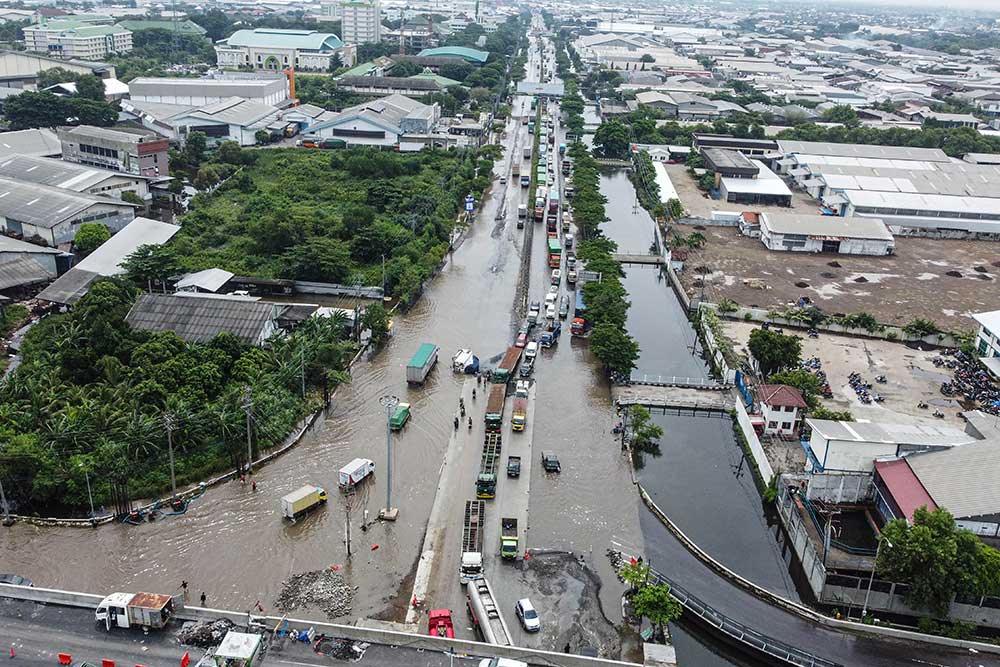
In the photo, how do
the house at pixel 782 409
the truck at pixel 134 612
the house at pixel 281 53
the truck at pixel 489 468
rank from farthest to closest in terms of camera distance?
the house at pixel 281 53 < the house at pixel 782 409 < the truck at pixel 489 468 < the truck at pixel 134 612

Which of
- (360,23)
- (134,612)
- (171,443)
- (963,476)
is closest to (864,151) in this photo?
(963,476)

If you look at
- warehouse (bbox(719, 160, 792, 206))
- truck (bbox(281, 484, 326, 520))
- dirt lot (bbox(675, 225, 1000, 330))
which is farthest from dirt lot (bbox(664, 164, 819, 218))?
truck (bbox(281, 484, 326, 520))

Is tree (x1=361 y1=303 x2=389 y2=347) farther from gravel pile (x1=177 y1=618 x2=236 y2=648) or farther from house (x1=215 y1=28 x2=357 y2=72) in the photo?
house (x1=215 y1=28 x2=357 y2=72)

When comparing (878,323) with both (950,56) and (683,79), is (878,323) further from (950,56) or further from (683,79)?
(950,56)

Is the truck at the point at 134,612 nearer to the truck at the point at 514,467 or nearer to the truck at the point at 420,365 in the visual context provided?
the truck at the point at 514,467

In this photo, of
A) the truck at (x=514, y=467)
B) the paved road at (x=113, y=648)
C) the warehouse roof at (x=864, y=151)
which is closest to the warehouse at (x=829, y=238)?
the warehouse roof at (x=864, y=151)
